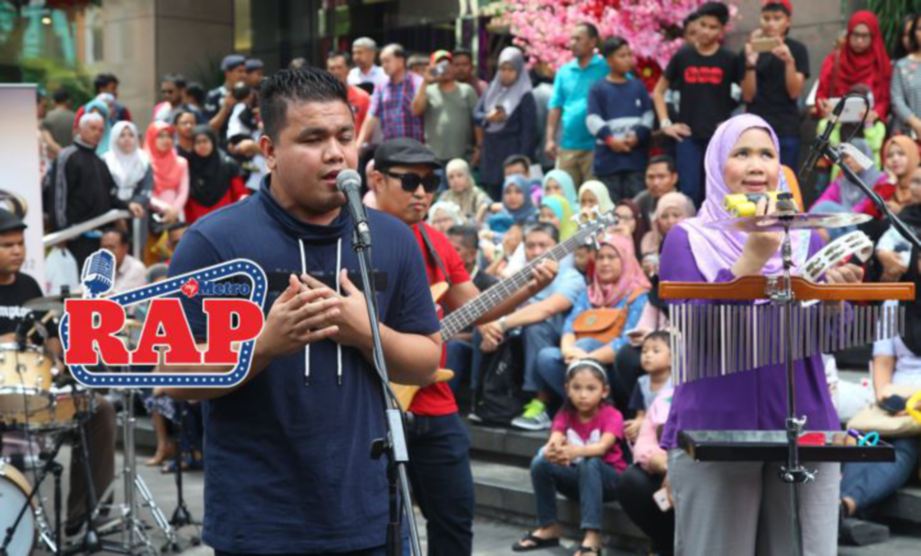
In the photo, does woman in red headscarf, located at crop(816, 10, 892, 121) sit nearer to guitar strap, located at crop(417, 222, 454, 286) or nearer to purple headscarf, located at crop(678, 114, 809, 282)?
guitar strap, located at crop(417, 222, 454, 286)

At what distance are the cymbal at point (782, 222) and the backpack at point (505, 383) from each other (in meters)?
5.46

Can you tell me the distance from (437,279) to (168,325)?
2.65 meters

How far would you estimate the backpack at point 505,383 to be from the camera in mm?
9586

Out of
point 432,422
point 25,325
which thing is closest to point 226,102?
point 25,325

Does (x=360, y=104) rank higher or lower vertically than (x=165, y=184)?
higher

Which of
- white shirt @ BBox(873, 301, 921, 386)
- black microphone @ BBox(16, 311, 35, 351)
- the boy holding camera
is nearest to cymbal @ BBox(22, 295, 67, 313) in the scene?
black microphone @ BBox(16, 311, 35, 351)

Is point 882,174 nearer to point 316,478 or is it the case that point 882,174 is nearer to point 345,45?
point 316,478

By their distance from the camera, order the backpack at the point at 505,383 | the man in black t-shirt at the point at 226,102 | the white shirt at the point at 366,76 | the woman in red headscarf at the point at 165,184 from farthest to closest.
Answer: the man in black t-shirt at the point at 226,102 < the white shirt at the point at 366,76 < the woman in red headscarf at the point at 165,184 < the backpack at the point at 505,383

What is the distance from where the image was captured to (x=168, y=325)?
3.34 meters

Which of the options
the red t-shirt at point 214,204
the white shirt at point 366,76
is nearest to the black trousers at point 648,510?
the red t-shirt at point 214,204

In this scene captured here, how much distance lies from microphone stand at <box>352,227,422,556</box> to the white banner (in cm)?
776

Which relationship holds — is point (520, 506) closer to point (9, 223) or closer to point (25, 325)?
point (25, 325)

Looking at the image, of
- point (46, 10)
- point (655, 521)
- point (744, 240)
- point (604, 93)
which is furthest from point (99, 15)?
point (744, 240)

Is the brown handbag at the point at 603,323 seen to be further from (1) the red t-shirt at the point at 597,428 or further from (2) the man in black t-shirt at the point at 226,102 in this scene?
(2) the man in black t-shirt at the point at 226,102
